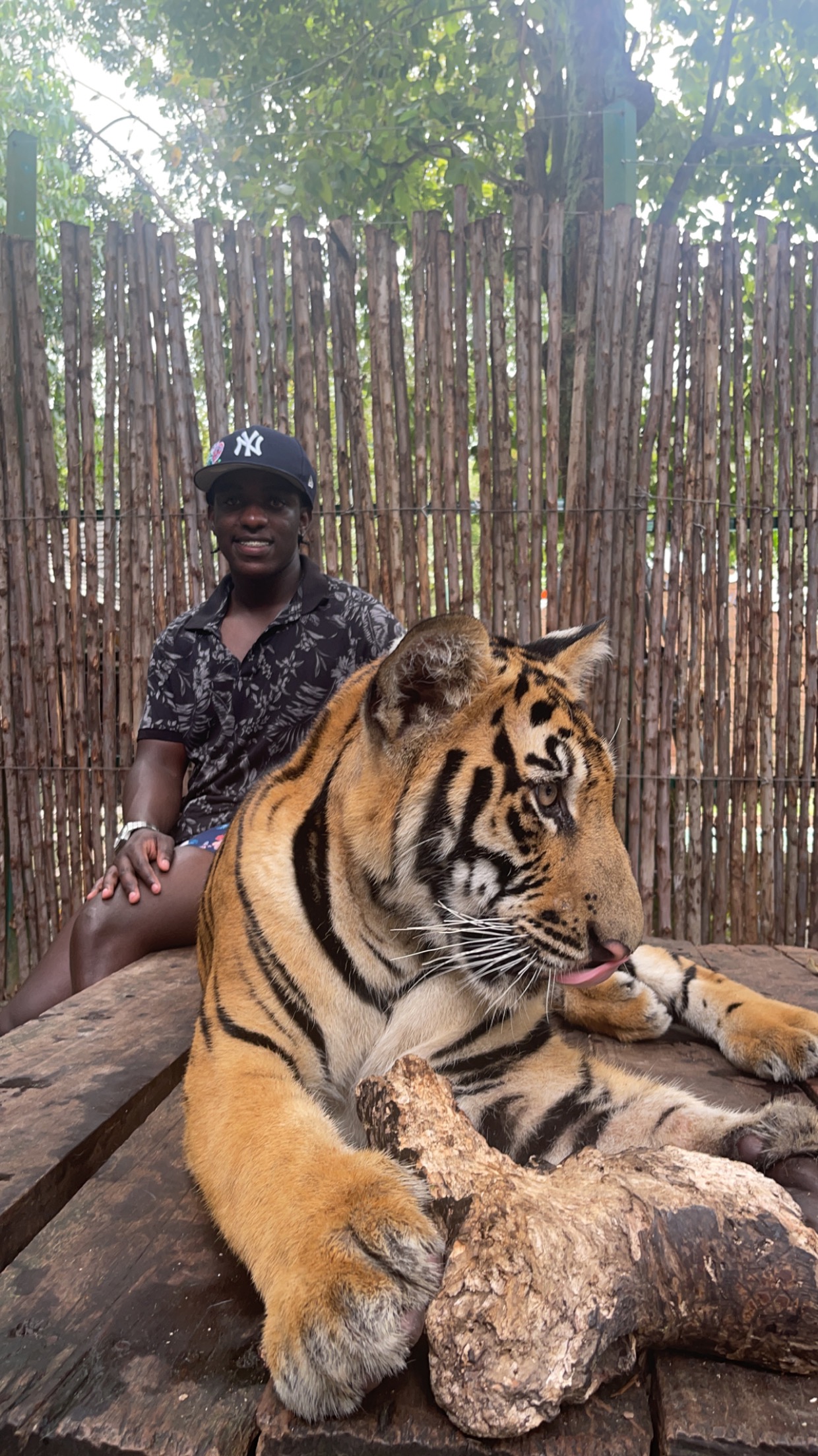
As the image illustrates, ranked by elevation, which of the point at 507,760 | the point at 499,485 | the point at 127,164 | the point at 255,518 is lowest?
the point at 507,760

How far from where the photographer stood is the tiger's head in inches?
58.2

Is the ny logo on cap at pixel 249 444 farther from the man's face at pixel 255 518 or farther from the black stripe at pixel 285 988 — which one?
the black stripe at pixel 285 988

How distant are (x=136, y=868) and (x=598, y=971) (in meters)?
1.70

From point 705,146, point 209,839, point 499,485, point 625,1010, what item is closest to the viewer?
point 625,1010

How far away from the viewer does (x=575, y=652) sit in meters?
1.80

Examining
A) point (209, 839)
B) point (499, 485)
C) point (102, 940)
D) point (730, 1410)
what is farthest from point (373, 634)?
point (730, 1410)

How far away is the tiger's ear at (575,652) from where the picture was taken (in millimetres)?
1791

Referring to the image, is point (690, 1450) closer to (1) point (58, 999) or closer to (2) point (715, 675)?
(1) point (58, 999)

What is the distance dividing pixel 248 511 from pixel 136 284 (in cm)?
168

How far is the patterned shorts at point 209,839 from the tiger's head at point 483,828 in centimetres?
146

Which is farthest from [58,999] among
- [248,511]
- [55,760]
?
[248,511]

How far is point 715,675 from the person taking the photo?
411 centimetres

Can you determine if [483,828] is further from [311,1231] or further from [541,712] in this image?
[311,1231]

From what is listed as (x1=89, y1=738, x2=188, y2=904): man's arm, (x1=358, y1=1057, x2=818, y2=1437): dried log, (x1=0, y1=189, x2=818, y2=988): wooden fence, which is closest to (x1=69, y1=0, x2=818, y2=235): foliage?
(x1=0, y1=189, x2=818, y2=988): wooden fence
